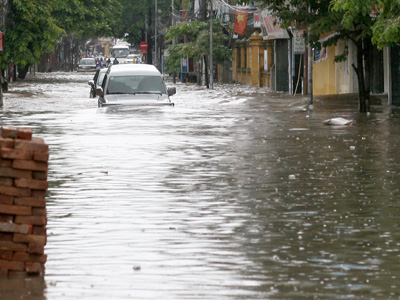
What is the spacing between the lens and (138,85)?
26.6 m

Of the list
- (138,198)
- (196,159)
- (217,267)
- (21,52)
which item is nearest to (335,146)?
(196,159)

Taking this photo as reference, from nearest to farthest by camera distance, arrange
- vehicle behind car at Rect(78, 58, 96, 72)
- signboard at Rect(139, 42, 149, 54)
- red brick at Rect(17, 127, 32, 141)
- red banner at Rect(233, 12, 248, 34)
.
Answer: red brick at Rect(17, 127, 32, 141)
red banner at Rect(233, 12, 248, 34)
signboard at Rect(139, 42, 149, 54)
vehicle behind car at Rect(78, 58, 96, 72)

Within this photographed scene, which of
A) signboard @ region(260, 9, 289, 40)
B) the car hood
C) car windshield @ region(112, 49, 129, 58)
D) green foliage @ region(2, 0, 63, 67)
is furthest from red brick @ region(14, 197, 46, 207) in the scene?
car windshield @ region(112, 49, 129, 58)

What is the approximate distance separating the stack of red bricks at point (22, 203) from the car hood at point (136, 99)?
1806 centimetres

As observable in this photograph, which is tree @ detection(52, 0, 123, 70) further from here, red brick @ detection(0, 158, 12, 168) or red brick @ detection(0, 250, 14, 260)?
red brick @ detection(0, 250, 14, 260)

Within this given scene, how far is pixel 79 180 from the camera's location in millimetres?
13047

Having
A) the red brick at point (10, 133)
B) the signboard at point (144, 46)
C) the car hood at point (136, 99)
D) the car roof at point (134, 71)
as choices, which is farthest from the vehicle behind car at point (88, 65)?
the red brick at point (10, 133)

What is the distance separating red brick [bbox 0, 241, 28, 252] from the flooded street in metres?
0.21

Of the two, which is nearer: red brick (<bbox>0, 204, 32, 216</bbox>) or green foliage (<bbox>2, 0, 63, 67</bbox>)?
red brick (<bbox>0, 204, 32, 216</bbox>)

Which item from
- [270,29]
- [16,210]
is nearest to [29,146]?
[16,210]

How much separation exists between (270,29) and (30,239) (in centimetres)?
4135

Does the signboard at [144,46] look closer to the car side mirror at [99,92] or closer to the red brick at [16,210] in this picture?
the car side mirror at [99,92]

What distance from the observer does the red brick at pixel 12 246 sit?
6941 mm

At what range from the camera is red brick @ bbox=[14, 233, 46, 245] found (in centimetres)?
693
